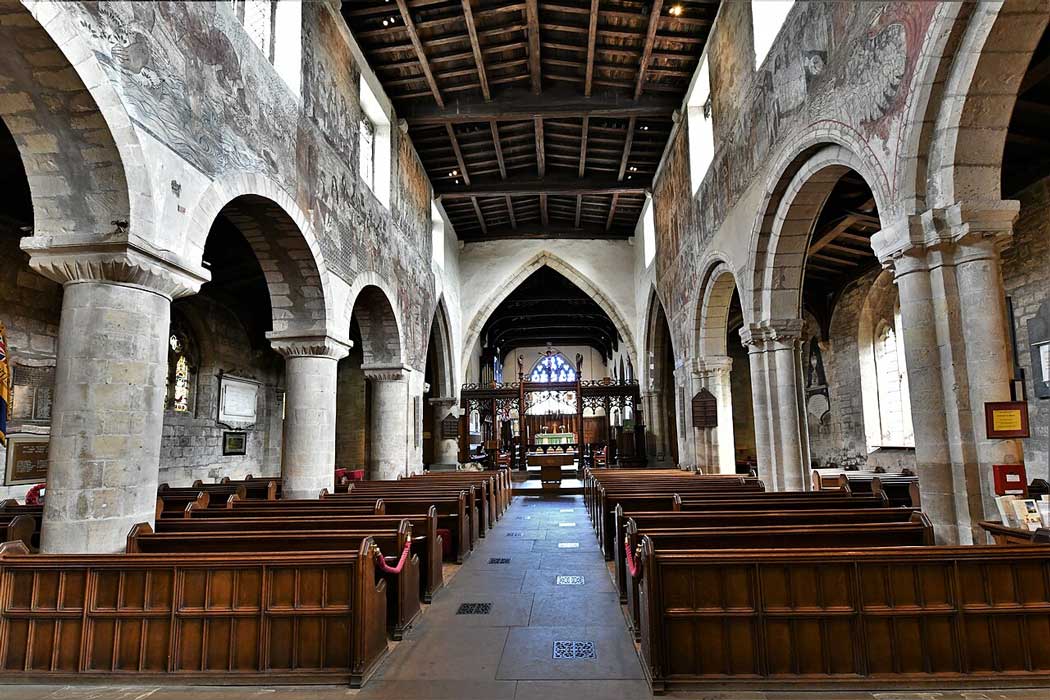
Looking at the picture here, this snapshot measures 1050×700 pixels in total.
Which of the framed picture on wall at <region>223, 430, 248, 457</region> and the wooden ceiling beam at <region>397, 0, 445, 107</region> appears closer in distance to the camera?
the wooden ceiling beam at <region>397, 0, 445, 107</region>

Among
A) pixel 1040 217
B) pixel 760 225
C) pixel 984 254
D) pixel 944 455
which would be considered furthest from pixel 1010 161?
pixel 944 455

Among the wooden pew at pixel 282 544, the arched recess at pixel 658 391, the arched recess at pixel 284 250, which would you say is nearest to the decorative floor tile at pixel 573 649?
the wooden pew at pixel 282 544

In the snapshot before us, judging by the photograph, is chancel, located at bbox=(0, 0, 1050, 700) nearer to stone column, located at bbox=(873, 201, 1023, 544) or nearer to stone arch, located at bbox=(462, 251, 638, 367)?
stone column, located at bbox=(873, 201, 1023, 544)

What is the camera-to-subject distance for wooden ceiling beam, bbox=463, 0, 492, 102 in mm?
10852

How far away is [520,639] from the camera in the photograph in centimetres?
464

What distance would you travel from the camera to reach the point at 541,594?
6.00 m

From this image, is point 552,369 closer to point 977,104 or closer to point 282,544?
point 977,104

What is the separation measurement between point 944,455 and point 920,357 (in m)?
0.86

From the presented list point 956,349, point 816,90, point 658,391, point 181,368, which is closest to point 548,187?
point 658,391

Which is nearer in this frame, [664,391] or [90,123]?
[90,123]

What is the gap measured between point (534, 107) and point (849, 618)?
12.5m

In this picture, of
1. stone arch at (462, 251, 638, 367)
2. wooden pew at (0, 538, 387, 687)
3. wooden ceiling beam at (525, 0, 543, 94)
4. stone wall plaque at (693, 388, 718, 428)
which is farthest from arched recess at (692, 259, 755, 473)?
wooden pew at (0, 538, 387, 687)

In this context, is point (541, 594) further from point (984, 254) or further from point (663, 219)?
point (663, 219)

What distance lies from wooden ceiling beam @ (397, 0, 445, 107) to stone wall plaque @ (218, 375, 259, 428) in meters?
7.85
